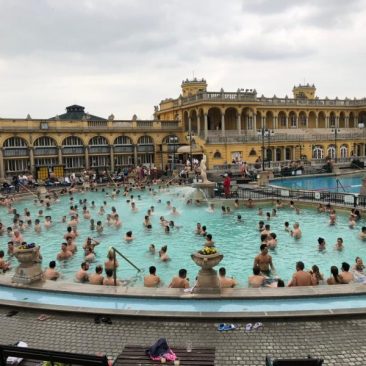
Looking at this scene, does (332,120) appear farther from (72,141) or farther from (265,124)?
(72,141)

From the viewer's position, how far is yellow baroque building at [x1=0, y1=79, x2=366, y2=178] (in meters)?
46.8

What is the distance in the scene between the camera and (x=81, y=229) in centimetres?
2316

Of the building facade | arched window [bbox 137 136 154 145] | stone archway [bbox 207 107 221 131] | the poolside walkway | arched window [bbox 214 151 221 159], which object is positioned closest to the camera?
the poolside walkway

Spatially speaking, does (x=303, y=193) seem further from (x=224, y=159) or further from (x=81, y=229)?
(x=224, y=159)

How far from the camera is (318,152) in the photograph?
57.5 m

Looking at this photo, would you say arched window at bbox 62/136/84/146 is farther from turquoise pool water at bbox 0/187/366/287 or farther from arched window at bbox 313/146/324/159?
arched window at bbox 313/146/324/159

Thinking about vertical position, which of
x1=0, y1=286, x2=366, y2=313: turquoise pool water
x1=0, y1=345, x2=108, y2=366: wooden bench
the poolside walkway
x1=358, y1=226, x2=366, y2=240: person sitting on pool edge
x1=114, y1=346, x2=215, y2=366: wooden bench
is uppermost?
x1=0, y1=345, x2=108, y2=366: wooden bench

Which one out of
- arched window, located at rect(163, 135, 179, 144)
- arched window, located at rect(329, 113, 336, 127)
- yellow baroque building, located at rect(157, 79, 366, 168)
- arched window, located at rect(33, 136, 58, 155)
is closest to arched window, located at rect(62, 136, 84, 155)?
arched window, located at rect(33, 136, 58, 155)

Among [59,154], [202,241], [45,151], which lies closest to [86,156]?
[59,154]

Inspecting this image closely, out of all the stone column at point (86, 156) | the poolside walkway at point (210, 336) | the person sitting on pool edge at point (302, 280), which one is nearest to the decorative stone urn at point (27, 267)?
the poolside walkway at point (210, 336)

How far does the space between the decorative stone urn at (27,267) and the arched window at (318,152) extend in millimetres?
50984

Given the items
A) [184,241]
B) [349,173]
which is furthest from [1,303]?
[349,173]

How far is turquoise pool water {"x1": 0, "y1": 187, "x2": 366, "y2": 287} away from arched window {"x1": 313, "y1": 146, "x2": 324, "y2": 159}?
32118 mm

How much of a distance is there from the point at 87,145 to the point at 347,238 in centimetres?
3682
